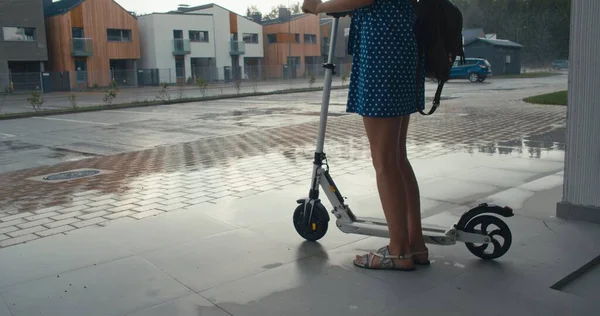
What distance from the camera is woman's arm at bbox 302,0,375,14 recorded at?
10.6 feet

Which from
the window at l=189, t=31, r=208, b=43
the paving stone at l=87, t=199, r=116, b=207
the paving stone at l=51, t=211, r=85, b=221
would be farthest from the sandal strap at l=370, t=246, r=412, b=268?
the window at l=189, t=31, r=208, b=43

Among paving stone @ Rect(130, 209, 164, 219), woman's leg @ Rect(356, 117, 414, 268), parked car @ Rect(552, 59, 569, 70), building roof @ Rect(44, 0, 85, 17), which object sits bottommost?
paving stone @ Rect(130, 209, 164, 219)

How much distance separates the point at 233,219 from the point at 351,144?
203 inches

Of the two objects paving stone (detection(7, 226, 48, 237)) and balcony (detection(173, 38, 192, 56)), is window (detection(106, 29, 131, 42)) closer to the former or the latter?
balcony (detection(173, 38, 192, 56))

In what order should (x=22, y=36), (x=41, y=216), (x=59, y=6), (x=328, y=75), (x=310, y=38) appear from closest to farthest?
(x=328, y=75) < (x=41, y=216) < (x=22, y=36) < (x=59, y=6) < (x=310, y=38)

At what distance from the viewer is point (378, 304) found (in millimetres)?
3006

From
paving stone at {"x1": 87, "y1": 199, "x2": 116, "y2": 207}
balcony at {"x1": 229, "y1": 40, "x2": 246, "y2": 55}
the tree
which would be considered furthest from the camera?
the tree

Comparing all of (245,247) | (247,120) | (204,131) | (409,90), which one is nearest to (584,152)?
(409,90)

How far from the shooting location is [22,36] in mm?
50438

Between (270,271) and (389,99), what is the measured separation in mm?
1316

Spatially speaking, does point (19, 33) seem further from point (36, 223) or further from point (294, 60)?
point (36, 223)

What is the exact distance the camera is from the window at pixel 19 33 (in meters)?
49.7

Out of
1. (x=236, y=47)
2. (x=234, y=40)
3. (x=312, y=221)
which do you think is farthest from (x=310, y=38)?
(x=312, y=221)

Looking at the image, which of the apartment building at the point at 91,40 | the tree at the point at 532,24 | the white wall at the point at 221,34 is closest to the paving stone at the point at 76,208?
the apartment building at the point at 91,40
